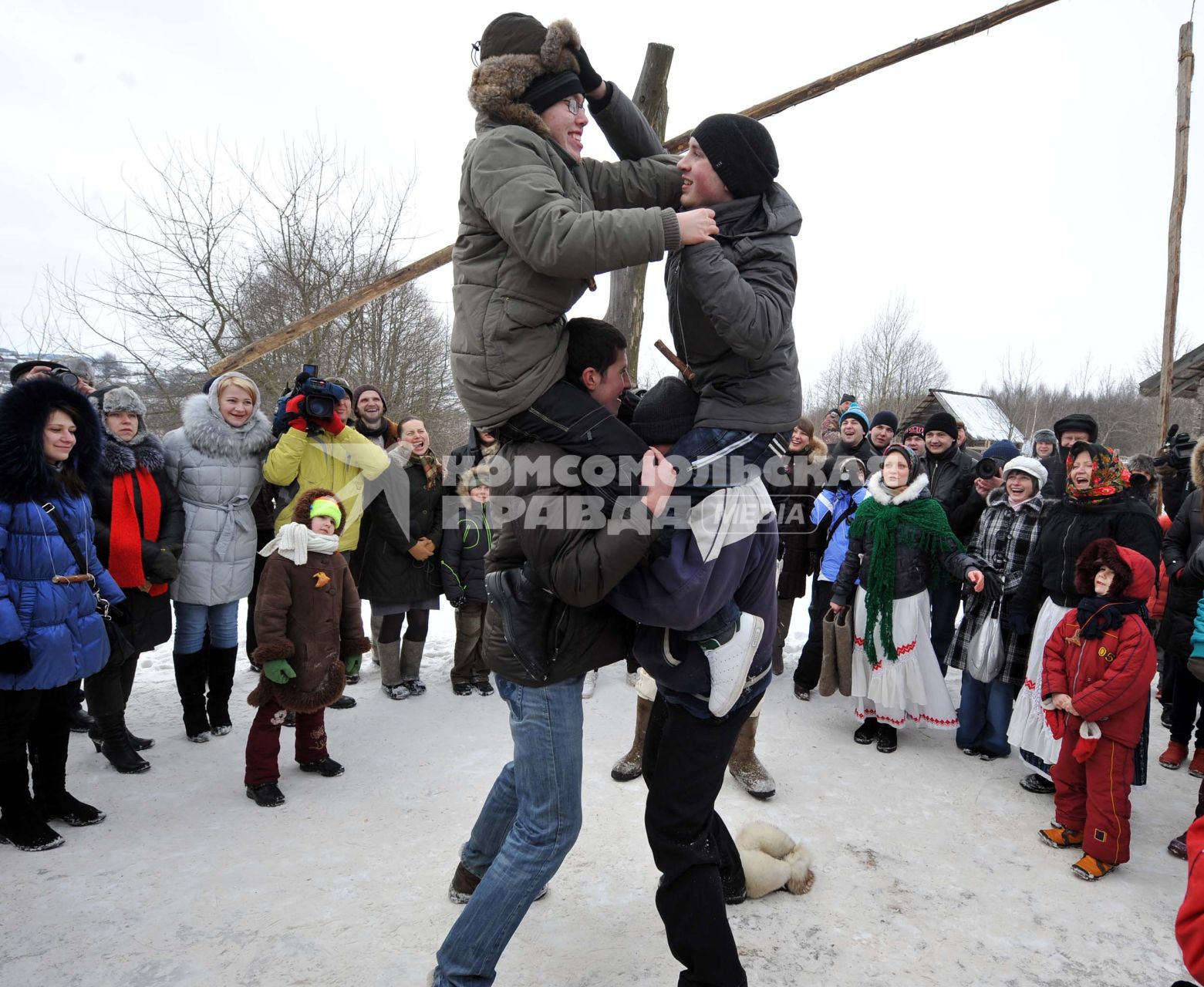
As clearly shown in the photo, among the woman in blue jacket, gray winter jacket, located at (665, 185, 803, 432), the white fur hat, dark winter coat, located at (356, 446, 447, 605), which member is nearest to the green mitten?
the woman in blue jacket

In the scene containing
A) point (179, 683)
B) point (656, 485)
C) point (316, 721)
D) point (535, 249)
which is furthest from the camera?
point (179, 683)

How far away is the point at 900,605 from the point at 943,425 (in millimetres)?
1978

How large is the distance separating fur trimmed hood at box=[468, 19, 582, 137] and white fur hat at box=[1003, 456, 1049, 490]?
4.07m

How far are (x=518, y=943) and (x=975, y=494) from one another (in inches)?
181

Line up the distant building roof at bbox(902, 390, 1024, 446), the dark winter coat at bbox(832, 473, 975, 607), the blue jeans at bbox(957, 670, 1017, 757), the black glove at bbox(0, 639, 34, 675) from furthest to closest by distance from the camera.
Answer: the distant building roof at bbox(902, 390, 1024, 446) < the dark winter coat at bbox(832, 473, 975, 607) < the blue jeans at bbox(957, 670, 1017, 757) < the black glove at bbox(0, 639, 34, 675)

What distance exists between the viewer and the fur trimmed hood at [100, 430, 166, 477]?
425cm

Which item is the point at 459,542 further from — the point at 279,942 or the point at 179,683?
the point at 279,942

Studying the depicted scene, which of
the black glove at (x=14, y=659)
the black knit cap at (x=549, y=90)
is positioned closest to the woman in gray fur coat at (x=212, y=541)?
the black glove at (x=14, y=659)

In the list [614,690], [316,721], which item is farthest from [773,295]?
[614,690]

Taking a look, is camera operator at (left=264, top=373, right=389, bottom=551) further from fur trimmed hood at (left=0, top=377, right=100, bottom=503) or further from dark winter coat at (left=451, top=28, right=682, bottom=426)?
dark winter coat at (left=451, top=28, right=682, bottom=426)

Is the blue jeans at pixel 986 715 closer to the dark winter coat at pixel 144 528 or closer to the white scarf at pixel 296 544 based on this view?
the white scarf at pixel 296 544

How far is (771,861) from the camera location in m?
3.10

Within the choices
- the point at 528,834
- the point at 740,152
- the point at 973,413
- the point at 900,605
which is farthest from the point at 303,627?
the point at 973,413

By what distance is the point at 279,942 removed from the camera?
2.70 meters
